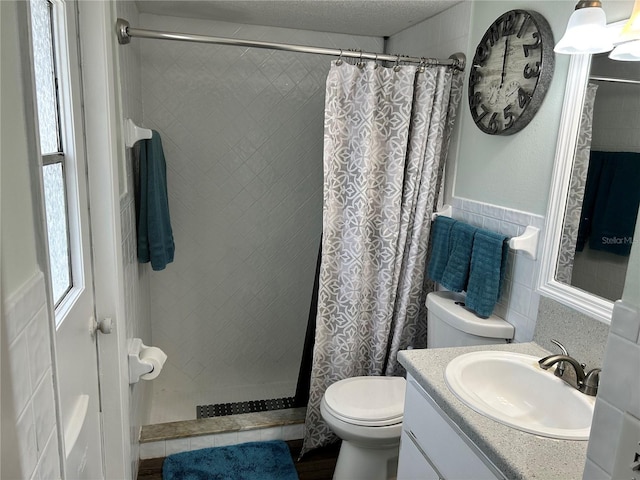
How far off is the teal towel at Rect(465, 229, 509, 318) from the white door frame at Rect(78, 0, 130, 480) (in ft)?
4.33

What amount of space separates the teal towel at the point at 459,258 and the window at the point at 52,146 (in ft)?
4.66

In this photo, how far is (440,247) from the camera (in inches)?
81.1

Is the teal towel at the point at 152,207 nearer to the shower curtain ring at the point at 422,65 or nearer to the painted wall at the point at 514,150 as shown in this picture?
the shower curtain ring at the point at 422,65

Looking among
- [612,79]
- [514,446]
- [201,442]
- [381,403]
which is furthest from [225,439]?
[612,79]

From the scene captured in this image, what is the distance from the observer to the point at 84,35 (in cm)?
133

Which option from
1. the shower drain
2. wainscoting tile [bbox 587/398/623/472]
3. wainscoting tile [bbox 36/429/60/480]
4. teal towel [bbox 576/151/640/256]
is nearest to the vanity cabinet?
wainscoting tile [bbox 587/398/623/472]

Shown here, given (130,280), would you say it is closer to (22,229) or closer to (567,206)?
(22,229)

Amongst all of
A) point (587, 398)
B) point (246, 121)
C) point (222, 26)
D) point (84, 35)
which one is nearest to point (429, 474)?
point (587, 398)

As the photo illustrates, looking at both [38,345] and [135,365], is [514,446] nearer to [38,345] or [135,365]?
[38,345]

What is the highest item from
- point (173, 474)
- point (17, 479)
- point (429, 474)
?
point (17, 479)

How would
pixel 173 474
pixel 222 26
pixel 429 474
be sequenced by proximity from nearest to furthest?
pixel 429 474 → pixel 173 474 → pixel 222 26

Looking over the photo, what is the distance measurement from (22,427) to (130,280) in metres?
1.35

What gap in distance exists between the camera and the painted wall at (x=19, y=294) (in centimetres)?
56

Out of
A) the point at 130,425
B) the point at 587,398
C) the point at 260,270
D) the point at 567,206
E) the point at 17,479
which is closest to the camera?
the point at 17,479
